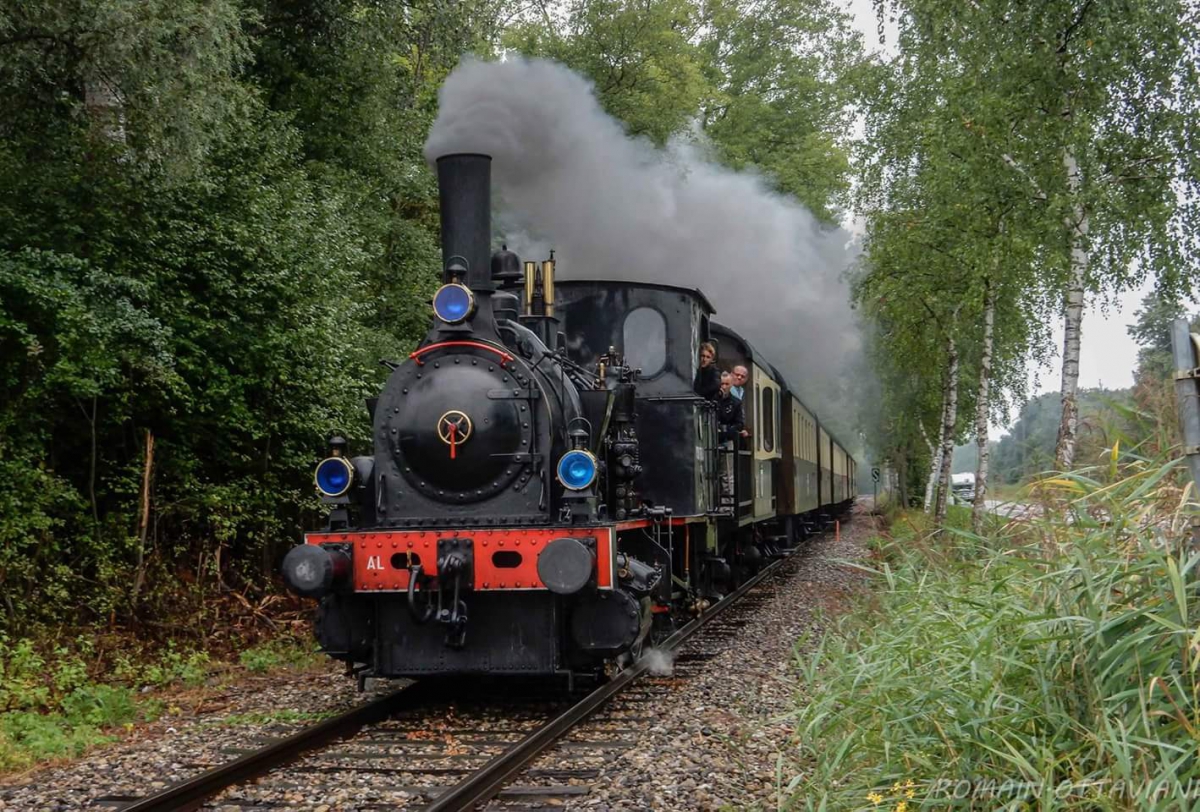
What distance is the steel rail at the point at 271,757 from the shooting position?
4.94m

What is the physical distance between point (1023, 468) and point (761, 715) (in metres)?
2.07

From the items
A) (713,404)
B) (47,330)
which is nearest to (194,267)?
(47,330)

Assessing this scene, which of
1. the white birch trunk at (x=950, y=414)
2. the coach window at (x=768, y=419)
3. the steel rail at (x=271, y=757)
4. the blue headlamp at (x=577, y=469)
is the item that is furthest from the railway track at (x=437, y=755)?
the white birch trunk at (x=950, y=414)

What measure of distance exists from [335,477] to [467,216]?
1840 millimetres

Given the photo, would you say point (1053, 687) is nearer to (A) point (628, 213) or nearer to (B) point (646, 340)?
(B) point (646, 340)

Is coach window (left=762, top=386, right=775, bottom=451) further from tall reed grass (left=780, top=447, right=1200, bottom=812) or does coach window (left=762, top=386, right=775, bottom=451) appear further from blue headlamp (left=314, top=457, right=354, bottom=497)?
tall reed grass (left=780, top=447, right=1200, bottom=812)

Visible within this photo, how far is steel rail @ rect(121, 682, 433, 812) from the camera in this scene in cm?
494

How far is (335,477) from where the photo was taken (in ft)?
23.8

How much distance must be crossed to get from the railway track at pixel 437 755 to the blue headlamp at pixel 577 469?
1.32 meters

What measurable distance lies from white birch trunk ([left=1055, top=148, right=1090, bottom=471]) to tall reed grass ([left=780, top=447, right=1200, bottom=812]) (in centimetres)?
648

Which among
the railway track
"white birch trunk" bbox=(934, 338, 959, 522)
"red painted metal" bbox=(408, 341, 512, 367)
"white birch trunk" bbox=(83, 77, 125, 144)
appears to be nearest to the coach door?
the railway track

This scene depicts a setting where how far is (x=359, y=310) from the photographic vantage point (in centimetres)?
1118

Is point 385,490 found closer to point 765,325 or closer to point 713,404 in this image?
point 713,404

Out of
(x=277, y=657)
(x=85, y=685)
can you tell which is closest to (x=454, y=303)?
(x=85, y=685)
